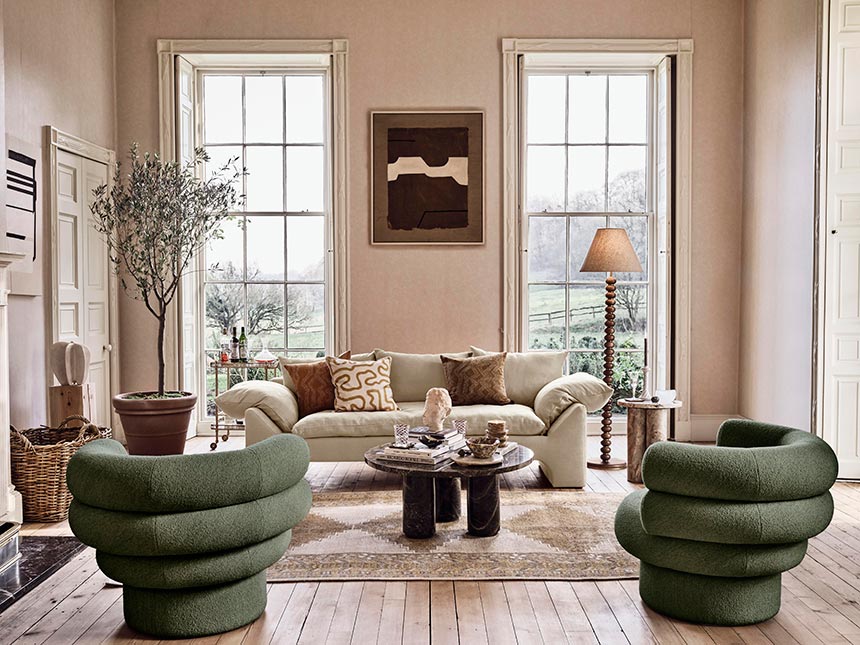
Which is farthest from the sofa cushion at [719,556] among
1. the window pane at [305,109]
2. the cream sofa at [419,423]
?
the window pane at [305,109]

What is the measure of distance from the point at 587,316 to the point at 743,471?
4.14 m

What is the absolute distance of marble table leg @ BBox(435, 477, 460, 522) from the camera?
4535 mm

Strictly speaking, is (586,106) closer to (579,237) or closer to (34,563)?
(579,237)

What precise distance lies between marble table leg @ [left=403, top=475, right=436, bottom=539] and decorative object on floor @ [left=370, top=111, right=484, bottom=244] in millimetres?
2910

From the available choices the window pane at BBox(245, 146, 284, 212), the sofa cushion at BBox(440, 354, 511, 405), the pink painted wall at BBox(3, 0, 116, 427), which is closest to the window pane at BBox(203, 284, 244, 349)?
the window pane at BBox(245, 146, 284, 212)

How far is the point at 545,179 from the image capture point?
22.9ft

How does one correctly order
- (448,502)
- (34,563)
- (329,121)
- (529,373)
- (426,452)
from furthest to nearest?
(329,121) → (529,373) → (448,502) → (426,452) → (34,563)

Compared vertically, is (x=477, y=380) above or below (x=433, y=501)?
above

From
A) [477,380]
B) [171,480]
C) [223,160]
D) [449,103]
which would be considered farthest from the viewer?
[223,160]

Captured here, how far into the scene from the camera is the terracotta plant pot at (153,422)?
5.42 m

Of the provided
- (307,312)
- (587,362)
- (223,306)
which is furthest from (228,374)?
(587,362)

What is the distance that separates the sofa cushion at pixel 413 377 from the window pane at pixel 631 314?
1904 millimetres

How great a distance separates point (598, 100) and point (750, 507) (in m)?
4.78

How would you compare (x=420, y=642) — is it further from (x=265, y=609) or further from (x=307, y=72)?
(x=307, y=72)
